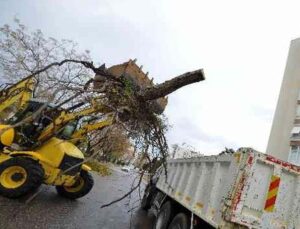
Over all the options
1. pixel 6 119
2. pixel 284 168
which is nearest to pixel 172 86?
pixel 284 168

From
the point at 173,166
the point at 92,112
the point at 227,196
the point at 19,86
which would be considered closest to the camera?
the point at 227,196

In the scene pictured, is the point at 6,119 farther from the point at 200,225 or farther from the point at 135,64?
the point at 200,225

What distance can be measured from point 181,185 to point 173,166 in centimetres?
194

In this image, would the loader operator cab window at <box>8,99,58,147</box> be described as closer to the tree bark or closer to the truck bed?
the tree bark

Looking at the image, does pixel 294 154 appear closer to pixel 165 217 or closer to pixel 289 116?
pixel 289 116

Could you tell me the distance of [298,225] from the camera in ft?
17.0

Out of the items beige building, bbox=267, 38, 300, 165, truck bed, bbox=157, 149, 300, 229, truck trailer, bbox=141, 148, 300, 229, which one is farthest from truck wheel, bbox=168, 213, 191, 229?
beige building, bbox=267, 38, 300, 165

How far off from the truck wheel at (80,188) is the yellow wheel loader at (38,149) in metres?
0.78

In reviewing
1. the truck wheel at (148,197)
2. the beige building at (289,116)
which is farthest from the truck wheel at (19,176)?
the beige building at (289,116)

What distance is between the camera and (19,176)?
27.4ft

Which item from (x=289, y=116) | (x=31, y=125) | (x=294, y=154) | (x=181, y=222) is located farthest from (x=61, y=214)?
(x=289, y=116)

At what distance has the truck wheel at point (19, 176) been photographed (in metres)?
8.10

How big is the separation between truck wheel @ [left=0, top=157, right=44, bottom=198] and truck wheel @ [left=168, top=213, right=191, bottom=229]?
3.18 meters

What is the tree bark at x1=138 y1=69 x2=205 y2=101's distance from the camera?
498 centimetres
